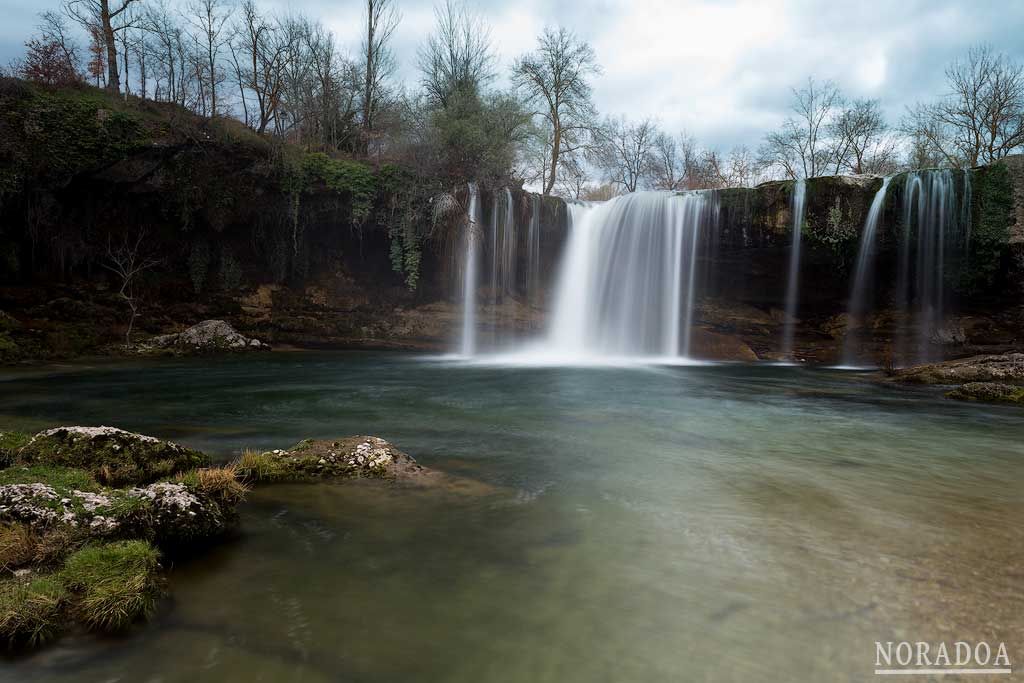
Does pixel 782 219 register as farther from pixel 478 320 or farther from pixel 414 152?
pixel 414 152

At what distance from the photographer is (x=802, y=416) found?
8461mm

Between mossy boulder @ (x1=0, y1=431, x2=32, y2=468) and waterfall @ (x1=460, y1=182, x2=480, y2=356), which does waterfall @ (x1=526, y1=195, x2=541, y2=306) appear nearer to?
waterfall @ (x1=460, y1=182, x2=480, y2=356)

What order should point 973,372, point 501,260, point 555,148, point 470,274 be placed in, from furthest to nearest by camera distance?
point 555,148
point 470,274
point 501,260
point 973,372

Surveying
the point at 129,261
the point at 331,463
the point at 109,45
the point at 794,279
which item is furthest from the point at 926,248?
the point at 109,45

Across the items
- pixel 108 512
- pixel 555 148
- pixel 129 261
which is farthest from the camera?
pixel 555 148

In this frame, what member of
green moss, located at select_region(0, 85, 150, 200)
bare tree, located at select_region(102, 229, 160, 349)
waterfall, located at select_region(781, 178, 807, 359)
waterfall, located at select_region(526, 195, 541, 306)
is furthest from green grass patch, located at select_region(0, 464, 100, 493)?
waterfall, located at select_region(781, 178, 807, 359)

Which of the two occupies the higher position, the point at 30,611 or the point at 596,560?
the point at 30,611

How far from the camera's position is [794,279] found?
1716 centimetres

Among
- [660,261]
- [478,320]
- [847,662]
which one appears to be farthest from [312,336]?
[847,662]

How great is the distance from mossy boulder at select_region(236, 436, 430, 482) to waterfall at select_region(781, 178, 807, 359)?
14721mm

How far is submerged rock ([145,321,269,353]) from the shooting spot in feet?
51.2

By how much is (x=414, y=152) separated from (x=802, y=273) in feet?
43.0

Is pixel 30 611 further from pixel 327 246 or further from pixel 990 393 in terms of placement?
pixel 327 246

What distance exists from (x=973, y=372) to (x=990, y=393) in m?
2.31
